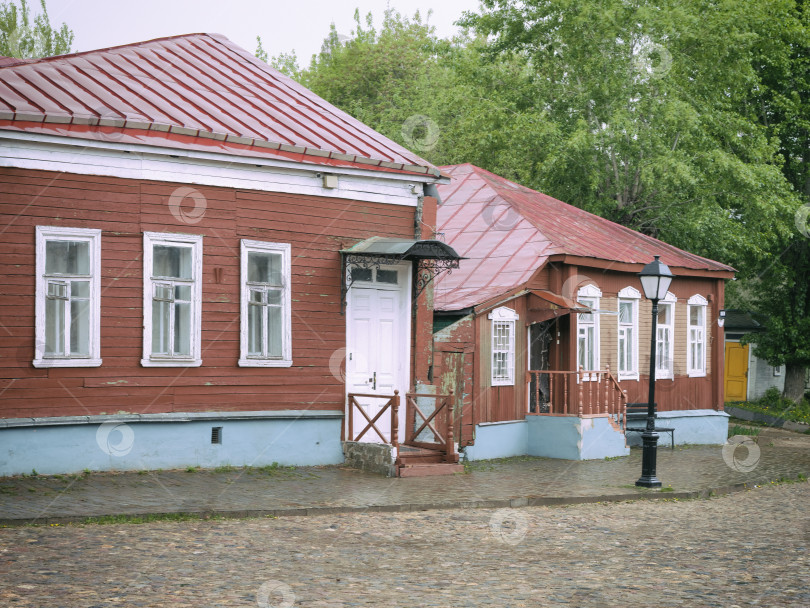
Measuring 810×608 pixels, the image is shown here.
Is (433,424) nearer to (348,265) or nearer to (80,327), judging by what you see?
(348,265)

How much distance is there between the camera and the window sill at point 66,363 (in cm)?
1315

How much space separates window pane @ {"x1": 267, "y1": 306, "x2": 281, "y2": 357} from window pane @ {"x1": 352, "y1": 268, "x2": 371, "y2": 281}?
144 cm

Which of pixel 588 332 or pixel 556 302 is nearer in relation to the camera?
pixel 556 302

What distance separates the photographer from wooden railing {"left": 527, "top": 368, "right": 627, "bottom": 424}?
1886 centimetres

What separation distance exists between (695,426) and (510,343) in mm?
7227

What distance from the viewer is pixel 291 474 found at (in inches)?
564

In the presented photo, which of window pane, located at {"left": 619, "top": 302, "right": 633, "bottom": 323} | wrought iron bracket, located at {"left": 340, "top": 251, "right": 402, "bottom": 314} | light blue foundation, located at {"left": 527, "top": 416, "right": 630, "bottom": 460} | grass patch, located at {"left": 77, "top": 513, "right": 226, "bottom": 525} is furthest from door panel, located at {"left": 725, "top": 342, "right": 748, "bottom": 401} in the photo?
grass patch, located at {"left": 77, "top": 513, "right": 226, "bottom": 525}

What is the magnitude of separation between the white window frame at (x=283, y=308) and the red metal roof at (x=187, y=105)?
1396 millimetres

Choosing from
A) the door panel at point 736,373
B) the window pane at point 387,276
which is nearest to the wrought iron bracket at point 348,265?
the window pane at point 387,276

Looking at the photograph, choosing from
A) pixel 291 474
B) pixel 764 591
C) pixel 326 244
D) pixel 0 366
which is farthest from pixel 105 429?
pixel 764 591

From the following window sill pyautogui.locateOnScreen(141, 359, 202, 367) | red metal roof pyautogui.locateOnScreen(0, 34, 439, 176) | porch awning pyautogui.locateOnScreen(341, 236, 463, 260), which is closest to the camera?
red metal roof pyautogui.locateOnScreen(0, 34, 439, 176)

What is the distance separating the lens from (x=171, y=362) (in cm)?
1430

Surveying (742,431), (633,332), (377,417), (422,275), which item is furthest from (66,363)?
(742,431)

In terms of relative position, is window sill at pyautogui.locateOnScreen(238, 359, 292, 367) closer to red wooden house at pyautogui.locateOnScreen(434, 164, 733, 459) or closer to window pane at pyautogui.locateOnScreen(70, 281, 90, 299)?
window pane at pyautogui.locateOnScreen(70, 281, 90, 299)
